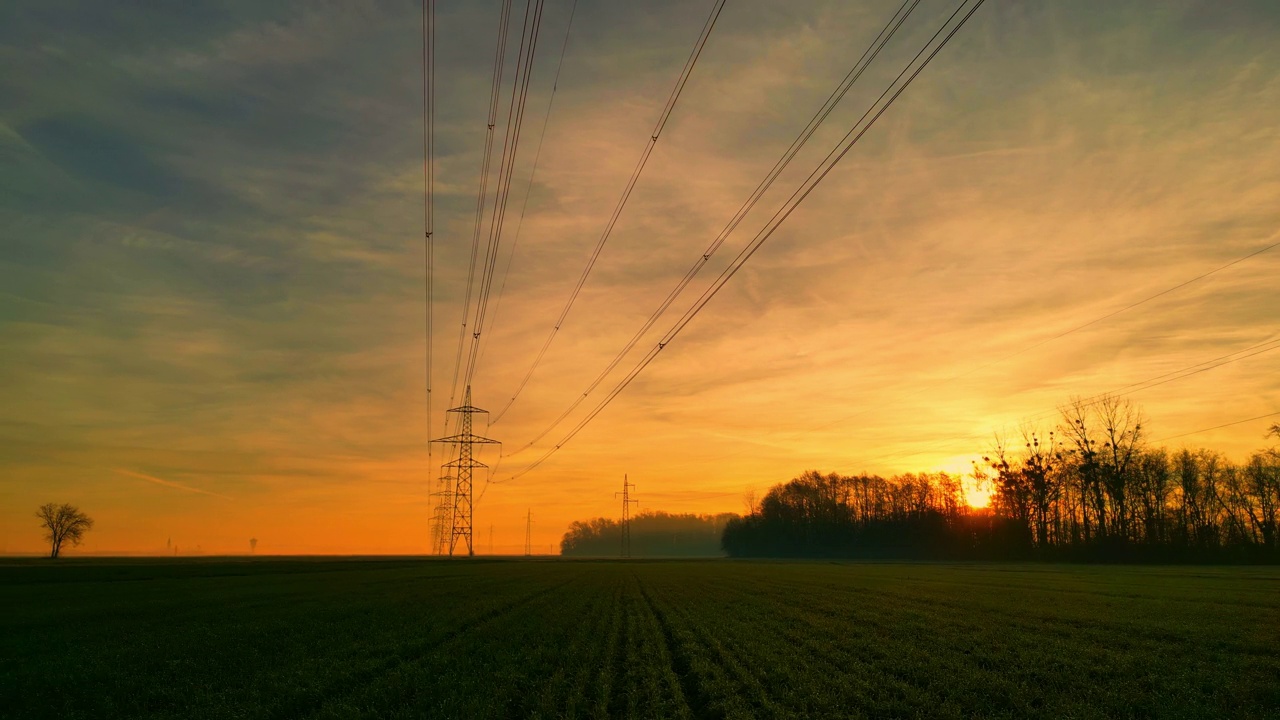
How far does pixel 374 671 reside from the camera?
1711 centimetres

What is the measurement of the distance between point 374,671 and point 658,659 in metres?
7.09

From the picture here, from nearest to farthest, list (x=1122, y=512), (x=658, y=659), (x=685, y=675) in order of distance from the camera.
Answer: (x=685, y=675) < (x=658, y=659) < (x=1122, y=512)

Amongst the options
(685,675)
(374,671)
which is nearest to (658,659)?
(685,675)

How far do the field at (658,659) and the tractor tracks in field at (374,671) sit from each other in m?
0.07

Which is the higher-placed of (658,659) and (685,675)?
(685,675)

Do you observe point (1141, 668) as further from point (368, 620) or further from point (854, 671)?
point (368, 620)

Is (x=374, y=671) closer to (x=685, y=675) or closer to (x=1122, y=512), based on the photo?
(x=685, y=675)

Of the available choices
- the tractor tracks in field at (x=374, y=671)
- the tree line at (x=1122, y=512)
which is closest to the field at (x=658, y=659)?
the tractor tracks in field at (x=374, y=671)

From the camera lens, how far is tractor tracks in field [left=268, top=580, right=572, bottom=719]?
13352mm

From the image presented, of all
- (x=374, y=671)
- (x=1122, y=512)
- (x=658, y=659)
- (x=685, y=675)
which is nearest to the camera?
(x=685, y=675)

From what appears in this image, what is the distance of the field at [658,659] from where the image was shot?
1338cm

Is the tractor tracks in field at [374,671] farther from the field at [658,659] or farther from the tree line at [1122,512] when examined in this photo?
the tree line at [1122,512]

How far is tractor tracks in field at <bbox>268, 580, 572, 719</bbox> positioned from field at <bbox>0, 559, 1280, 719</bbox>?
75mm

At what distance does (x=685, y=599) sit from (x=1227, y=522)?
100522 mm
